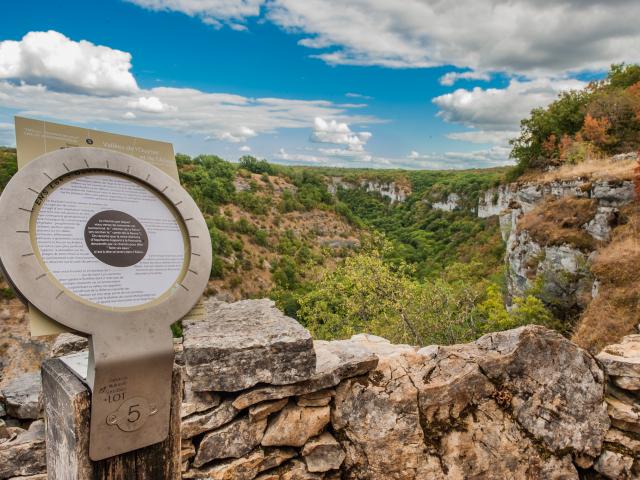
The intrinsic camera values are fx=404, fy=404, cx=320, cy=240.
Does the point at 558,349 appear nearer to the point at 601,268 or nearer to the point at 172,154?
the point at 172,154

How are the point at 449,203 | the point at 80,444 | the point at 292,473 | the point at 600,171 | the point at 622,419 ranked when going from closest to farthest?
the point at 80,444 → the point at 292,473 → the point at 622,419 → the point at 600,171 → the point at 449,203

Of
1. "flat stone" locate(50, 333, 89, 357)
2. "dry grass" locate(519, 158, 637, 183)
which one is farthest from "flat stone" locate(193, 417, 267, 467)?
"dry grass" locate(519, 158, 637, 183)

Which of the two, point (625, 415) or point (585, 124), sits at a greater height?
point (585, 124)

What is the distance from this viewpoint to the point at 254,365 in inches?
150

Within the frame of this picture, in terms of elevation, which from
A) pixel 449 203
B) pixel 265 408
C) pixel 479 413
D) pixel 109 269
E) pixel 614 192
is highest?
pixel 614 192

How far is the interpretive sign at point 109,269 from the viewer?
1871 millimetres

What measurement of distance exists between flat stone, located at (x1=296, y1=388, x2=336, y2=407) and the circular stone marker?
2.62m

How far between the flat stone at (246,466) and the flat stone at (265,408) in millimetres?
350

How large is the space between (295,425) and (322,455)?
449mm

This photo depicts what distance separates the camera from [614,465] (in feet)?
14.4

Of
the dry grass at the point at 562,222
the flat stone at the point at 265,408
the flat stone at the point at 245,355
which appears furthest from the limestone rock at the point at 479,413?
the dry grass at the point at 562,222

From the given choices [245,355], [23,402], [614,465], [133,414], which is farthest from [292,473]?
[23,402]

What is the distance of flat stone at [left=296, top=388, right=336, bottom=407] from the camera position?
4152 millimetres

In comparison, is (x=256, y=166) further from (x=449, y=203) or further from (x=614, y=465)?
(x=614, y=465)
